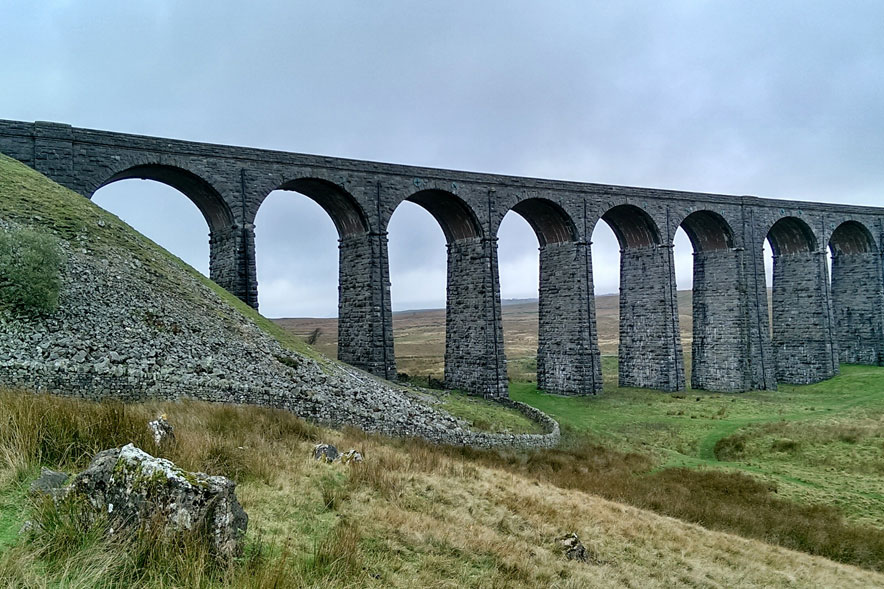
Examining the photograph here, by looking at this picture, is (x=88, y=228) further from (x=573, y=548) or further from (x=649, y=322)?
(x=649, y=322)

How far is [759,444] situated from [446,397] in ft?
40.3

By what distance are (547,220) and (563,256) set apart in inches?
95.1

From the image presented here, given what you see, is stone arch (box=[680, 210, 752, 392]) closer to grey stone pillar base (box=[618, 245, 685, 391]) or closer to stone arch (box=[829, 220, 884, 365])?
grey stone pillar base (box=[618, 245, 685, 391])

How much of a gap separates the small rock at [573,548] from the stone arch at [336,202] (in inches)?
865

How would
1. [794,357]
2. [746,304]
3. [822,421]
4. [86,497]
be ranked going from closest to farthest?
[86,497]
[822,421]
[746,304]
[794,357]

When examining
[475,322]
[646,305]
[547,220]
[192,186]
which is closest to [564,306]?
[547,220]

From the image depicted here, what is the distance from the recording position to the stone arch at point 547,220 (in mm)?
34156

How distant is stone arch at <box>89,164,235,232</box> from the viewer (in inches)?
971

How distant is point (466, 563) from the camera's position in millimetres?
6934

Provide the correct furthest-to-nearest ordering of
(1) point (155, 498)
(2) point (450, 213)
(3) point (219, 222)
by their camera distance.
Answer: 1. (2) point (450, 213)
2. (3) point (219, 222)
3. (1) point (155, 498)

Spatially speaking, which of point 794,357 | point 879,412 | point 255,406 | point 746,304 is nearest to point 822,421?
point 879,412

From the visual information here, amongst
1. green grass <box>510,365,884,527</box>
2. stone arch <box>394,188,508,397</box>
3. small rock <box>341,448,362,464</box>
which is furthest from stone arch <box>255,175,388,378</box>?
small rock <box>341,448,362,464</box>

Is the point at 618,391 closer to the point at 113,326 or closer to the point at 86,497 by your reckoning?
the point at 113,326

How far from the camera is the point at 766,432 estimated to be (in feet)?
77.2
